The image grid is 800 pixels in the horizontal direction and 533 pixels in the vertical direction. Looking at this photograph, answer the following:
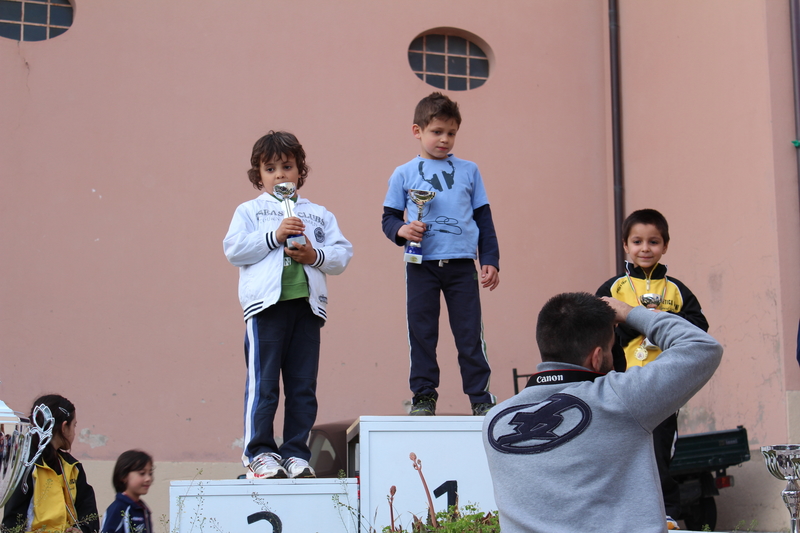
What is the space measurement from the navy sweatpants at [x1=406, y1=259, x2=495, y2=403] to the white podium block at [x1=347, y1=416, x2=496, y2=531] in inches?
18.7

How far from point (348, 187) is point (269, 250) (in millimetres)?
2994

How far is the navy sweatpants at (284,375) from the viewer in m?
3.08

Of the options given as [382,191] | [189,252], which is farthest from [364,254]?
[189,252]

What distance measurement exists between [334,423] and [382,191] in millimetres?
1855

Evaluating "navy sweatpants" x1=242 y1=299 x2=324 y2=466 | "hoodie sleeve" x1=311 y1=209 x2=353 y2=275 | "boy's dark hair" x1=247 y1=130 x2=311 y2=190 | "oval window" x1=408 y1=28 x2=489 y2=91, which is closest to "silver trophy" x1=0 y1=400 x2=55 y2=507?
"navy sweatpants" x1=242 y1=299 x2=324 y2=466

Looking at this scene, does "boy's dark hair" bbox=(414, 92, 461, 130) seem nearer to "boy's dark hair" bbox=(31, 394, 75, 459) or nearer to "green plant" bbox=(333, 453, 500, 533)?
"green plant" bbox=(333, 453, 500, 533)

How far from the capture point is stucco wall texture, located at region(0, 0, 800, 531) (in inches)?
213

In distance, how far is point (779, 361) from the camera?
5.05 metres

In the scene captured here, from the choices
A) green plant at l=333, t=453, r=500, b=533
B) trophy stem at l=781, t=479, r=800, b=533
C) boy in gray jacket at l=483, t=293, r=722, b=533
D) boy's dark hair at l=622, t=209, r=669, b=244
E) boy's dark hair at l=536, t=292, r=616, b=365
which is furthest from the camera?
boy's dark hair at l=622, t=209, r=669, b=244

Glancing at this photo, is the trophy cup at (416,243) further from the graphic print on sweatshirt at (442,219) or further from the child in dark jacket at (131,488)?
the child in dark jacket at (131,488)

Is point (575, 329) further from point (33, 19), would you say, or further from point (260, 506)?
point (33, 19)

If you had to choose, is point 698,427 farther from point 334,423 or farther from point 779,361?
point 334,423

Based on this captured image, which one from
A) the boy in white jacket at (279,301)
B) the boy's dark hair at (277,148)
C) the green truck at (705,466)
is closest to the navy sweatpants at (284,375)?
the boy in white jacket at (279,301)

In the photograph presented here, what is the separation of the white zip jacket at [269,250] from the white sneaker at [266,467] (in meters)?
0.56
